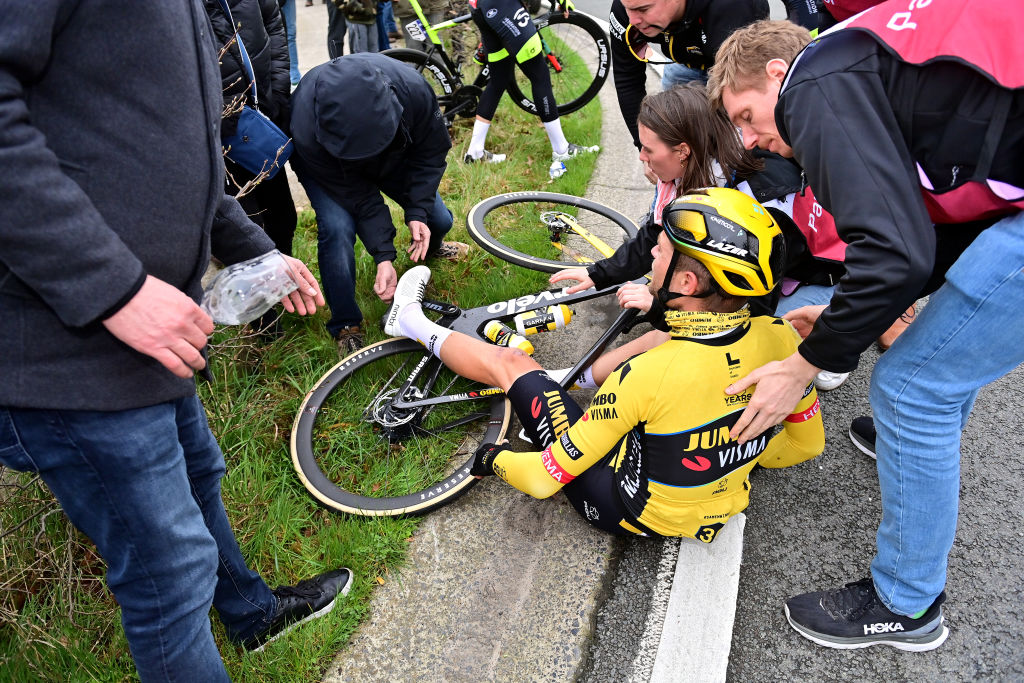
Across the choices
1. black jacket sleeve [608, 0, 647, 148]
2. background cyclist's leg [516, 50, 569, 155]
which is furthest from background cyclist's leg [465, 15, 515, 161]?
black jacket sleeve [608, 0, 647, 148]

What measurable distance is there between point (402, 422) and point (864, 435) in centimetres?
228

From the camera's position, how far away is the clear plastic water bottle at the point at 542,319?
3.41 m

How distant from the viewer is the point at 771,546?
2.66m

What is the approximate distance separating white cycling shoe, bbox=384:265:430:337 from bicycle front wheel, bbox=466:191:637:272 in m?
0.71

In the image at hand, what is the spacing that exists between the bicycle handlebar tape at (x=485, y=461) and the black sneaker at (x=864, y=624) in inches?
50.7

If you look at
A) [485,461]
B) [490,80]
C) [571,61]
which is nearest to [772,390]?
[485,461]

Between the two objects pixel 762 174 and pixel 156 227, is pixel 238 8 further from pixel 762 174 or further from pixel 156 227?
pixel 762 174

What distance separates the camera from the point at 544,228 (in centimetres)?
471

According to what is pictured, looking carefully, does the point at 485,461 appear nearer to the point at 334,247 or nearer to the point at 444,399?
the point at 444,399

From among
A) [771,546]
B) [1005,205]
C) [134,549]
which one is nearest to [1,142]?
[134,549]

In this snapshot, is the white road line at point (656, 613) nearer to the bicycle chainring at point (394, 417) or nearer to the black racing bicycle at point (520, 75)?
the bicycle chainring at point (394, 417)

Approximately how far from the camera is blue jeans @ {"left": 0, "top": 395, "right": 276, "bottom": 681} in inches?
55.1

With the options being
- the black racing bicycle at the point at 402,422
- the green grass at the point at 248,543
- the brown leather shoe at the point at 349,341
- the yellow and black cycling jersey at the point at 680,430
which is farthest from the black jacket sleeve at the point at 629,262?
the brown leather shoe at the point at 349,341

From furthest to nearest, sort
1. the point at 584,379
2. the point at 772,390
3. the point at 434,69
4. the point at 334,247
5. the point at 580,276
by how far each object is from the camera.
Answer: the point at 434,69 < the point at 334,247 < the point at 580,276 < the point at 584,379 < the point at 772,390
